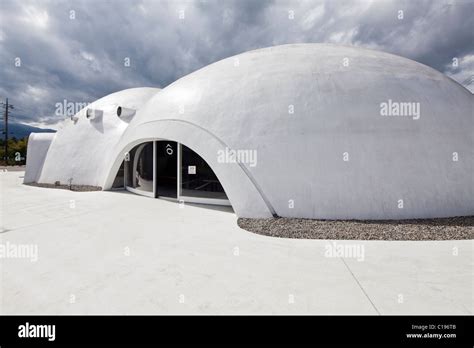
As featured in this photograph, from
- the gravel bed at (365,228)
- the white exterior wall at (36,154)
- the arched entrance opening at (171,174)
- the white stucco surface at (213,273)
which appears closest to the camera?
the white stucco surface at (213,273)

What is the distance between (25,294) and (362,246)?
19.7 feet

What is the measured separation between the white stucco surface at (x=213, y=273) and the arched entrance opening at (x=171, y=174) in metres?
2.70

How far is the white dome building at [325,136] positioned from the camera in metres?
7.12

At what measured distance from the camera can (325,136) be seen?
7426mm

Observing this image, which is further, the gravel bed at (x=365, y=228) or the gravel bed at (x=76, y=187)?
the gravel bed at (x=76, y=187)

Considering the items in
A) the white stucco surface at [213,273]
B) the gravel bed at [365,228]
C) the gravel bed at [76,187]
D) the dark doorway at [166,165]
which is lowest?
the white stucco surface at [213,273]

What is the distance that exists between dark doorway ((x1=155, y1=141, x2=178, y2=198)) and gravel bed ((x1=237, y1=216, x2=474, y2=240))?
4.86 m

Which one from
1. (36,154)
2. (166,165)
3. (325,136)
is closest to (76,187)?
(36,154)

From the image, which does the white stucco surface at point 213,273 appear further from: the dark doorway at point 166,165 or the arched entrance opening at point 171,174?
the dark doorway at point 166,165

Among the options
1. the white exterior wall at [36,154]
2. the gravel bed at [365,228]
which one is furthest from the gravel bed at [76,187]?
the gravel bed at [365,228]

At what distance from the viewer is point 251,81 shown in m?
8.59

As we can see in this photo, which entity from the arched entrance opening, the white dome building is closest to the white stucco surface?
the white dome building

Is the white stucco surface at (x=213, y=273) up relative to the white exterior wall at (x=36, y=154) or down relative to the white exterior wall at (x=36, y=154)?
down
